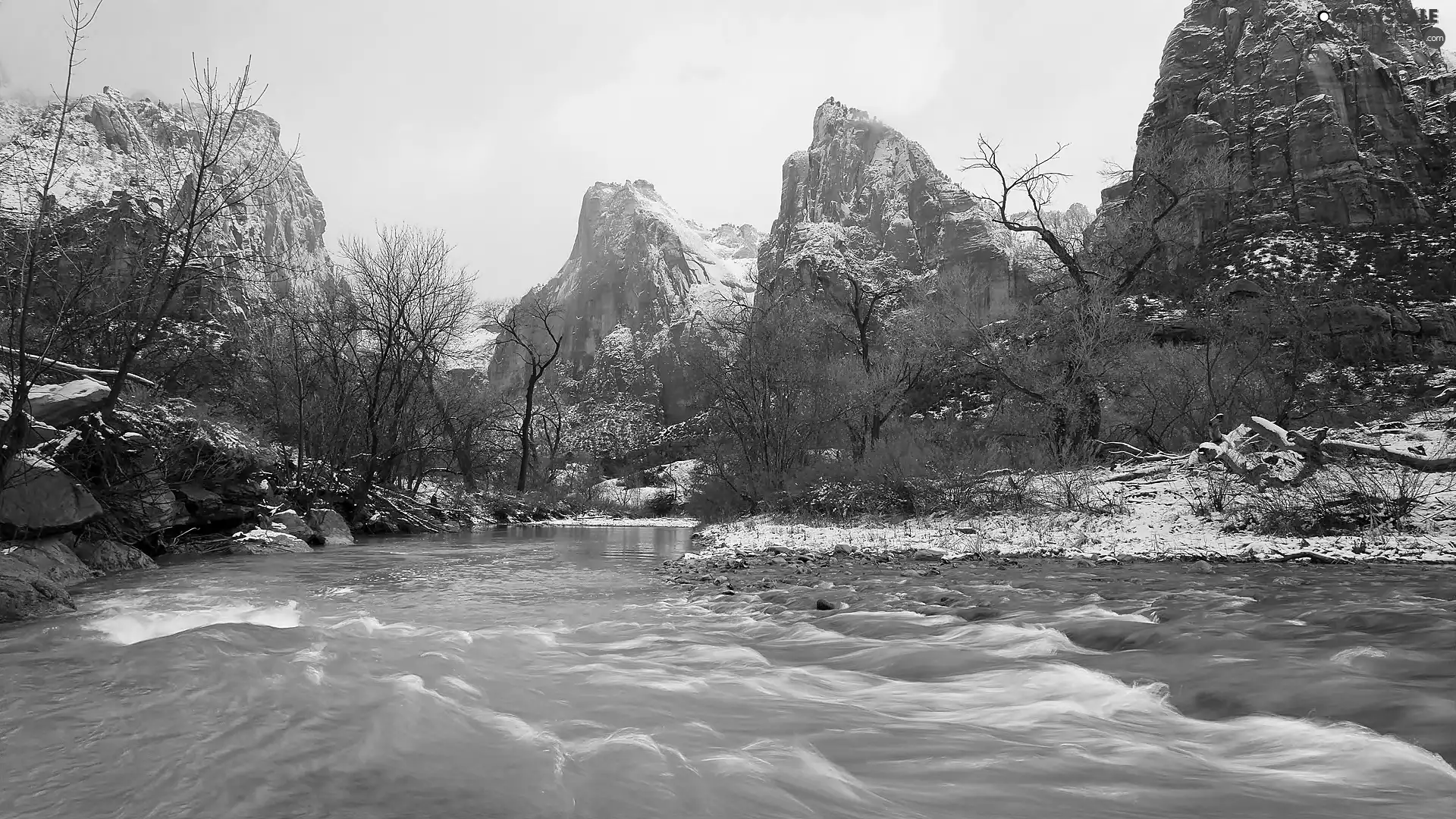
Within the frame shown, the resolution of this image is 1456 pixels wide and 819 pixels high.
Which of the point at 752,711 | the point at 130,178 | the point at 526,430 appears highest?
the point at 130,178

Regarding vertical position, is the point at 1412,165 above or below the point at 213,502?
above

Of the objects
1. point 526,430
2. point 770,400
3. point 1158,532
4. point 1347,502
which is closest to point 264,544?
point 770,400

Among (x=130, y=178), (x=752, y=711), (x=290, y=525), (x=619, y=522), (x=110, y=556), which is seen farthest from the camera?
(x=619, y=522)

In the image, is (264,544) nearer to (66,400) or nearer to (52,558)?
(66,400)

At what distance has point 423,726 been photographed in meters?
3.27

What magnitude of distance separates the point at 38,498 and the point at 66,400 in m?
1.54

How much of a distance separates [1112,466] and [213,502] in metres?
19.3

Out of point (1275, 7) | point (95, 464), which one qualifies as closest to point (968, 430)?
point (95, 464)

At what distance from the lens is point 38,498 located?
886 centimetres

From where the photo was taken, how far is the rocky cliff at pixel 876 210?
12900cm

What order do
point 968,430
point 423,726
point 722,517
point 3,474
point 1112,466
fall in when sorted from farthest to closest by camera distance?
point 722,517, point 968,430, point 1112,466, point 3,474, point 423,726

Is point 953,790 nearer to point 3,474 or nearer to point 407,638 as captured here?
point 407,638

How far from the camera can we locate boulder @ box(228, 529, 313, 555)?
506 inches

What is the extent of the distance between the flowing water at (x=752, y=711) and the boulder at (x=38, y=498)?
335cm
